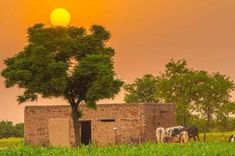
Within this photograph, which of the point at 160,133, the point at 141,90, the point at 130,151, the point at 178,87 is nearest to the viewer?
the point at 130,151

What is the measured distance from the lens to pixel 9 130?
107438 millimetres

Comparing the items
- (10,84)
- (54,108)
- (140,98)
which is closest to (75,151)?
(10,84)

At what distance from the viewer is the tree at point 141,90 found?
105m

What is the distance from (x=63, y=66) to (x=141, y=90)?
157 ft

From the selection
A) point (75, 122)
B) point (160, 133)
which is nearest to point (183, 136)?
point (160, 133)

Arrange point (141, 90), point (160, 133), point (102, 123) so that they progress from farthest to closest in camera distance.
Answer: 1. point (141, 90)
2. point (102, 123)
3. point (160, 133)

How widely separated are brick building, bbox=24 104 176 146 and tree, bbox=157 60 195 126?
14.8m

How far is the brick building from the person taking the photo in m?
65.6

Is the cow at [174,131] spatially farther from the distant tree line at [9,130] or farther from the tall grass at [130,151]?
the distant tree line at [9,130]

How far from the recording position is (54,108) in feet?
226

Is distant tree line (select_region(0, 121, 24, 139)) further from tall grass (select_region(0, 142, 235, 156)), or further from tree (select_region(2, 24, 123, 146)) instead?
tall grass (select_region(0, 142, 235, 156))

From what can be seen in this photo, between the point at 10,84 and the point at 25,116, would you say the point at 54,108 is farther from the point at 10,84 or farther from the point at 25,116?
the point at 10,84

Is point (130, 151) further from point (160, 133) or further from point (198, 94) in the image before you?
point (198, 94)

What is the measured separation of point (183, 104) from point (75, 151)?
49.8 m
